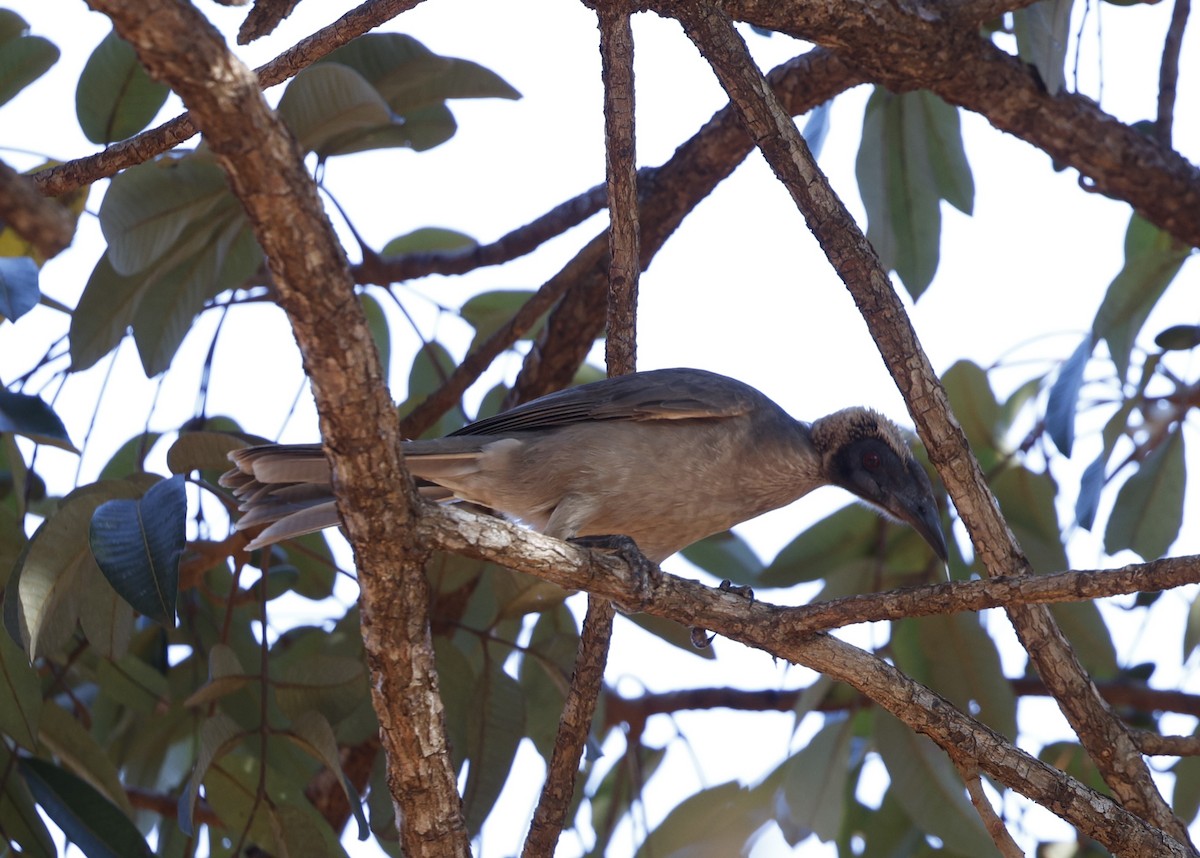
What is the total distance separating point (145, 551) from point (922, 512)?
7.18 feet

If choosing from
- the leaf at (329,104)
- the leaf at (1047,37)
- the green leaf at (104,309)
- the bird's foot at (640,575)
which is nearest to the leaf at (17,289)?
the green leaf at (104,309)

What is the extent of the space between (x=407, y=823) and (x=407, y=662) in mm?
316

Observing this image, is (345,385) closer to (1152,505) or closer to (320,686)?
(320,686)

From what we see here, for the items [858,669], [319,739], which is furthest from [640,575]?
[319,739]

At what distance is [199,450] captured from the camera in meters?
3.17

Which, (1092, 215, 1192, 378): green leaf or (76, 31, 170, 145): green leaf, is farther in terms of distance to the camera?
(1092, 215, 1192, 378): green leaf

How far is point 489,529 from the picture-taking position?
6.95 ft

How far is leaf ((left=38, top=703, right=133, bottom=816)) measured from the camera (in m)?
3.25

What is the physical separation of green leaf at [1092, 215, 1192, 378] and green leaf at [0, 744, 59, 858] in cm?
325

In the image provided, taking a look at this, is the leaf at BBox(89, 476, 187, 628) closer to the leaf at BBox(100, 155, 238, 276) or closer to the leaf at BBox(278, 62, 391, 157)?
the leaf at BBox(100, 155, 238, 276)

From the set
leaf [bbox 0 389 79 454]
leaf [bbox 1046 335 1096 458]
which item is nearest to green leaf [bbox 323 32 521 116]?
leaf [bbox 0 389 79 454]

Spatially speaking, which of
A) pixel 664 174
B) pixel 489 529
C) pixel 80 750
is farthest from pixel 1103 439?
pixel 80 750

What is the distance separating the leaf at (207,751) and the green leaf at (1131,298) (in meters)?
2.69

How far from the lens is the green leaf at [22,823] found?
3062mm
